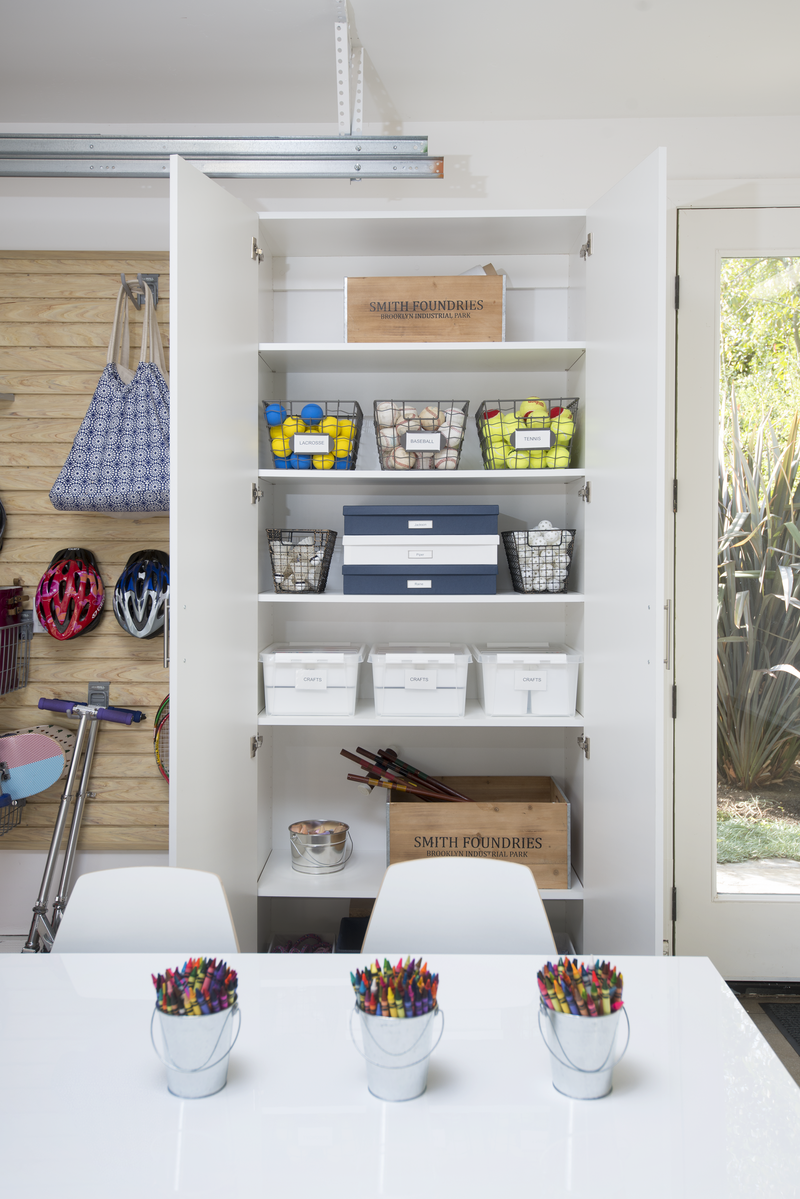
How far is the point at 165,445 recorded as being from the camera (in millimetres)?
2451

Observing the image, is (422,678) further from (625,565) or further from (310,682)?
(625,565)

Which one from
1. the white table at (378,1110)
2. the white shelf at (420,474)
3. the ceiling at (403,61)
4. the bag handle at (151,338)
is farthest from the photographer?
the bag handle at (151,338)

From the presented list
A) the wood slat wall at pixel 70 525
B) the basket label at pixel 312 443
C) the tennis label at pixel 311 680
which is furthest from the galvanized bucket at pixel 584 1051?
the wood slat wall at pixel 70 525

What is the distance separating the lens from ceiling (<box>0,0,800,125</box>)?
2182 mm

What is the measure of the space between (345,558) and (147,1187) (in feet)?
5.74

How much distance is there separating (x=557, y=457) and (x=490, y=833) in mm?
1185

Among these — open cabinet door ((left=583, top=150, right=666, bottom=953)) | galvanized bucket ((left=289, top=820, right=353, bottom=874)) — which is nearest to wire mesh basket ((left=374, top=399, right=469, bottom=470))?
open cabinet door ((left=583, top=150, right=666, bottom=953))

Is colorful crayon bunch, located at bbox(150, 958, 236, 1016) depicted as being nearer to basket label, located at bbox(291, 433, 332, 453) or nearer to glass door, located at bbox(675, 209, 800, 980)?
basket label, located at bbox(291, 433, 332, 453)

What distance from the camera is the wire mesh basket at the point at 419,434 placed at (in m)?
2.41

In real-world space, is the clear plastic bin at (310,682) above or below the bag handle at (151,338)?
below

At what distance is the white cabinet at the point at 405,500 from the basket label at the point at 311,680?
0.37 ft

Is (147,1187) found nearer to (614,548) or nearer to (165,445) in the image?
(614,548)

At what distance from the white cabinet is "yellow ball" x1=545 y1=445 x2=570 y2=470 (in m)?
0.05

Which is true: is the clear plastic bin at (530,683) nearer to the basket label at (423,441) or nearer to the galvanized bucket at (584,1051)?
the basket label at (423,441)
